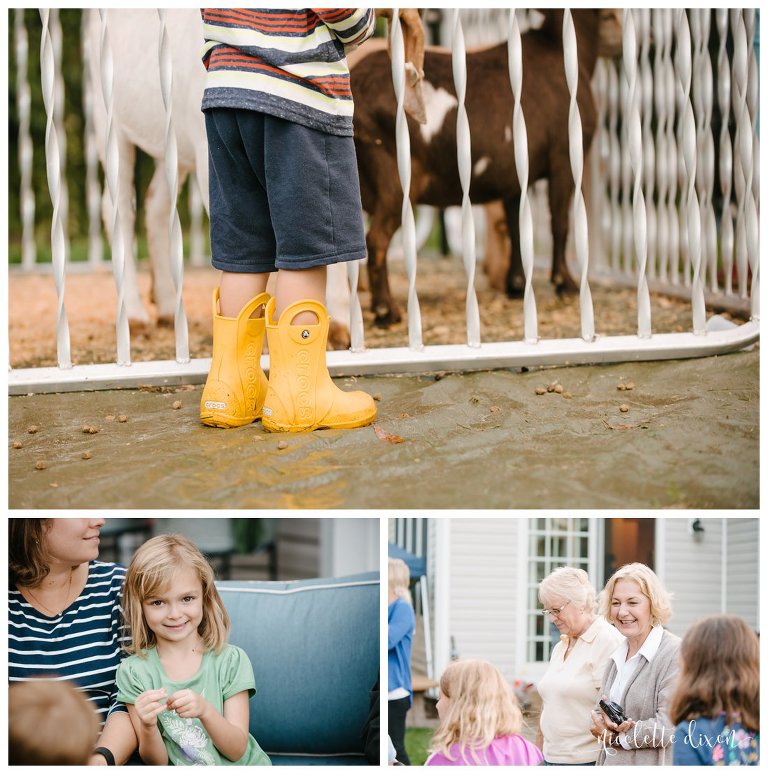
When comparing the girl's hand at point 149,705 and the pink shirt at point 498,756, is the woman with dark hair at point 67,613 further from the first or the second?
the pink shirt at point 498,756

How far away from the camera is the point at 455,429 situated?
1.98 m

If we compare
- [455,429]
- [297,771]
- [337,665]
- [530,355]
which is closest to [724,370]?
[530,355]

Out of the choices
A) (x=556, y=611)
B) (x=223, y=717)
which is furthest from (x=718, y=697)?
(x=223, y=717)

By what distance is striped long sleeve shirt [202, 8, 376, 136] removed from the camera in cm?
179

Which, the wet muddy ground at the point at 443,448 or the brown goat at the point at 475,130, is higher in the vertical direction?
the brown goat at the point at 475,130

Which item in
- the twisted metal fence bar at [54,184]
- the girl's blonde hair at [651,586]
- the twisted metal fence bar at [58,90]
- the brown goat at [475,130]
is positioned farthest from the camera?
the twisted metal fence bar at [58,90]

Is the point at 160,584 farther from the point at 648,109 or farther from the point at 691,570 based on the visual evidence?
the point at 648,109

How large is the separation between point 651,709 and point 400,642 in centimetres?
56

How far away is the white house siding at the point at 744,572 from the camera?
5.73 ft

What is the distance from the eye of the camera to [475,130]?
3049 mm

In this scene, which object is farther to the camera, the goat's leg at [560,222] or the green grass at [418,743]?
the goat's leg at [560,222]

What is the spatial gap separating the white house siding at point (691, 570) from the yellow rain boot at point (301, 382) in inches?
27.6

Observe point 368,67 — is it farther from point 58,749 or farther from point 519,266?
point 58,749

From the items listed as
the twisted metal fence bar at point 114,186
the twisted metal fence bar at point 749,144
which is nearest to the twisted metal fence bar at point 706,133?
the twisted metal fence bar at point 749,144
